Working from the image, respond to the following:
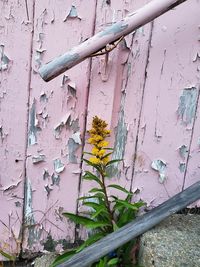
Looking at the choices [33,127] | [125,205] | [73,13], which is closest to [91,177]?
[125,205]

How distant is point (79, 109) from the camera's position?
4.31ft

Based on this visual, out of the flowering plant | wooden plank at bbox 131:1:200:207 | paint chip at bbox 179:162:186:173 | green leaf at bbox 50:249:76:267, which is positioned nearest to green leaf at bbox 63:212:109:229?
the flowering plant

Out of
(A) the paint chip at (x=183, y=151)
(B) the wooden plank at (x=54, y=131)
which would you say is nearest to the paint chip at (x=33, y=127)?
(B) the wooden plank at (x=54, y=131)

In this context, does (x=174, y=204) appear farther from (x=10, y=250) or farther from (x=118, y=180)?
(x=10, y=250)

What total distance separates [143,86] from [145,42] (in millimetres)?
147

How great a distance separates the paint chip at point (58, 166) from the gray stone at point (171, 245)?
371 millimetres

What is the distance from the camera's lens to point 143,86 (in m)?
1.30

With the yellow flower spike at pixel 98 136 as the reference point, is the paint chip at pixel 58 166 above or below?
below

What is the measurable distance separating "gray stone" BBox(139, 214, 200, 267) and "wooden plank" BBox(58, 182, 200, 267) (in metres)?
0.04

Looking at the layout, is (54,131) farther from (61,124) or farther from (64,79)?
(64,79)

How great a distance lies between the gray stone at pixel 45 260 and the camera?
1414 millimetres

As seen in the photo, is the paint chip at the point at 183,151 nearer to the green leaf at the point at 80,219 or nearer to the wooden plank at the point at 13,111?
the green leaf at the point at 80,219

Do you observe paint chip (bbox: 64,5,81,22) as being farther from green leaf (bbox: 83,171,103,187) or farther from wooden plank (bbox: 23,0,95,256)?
green leaf (bbox: 83,171,103,187)

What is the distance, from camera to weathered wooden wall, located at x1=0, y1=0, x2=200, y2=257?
1238 mm
